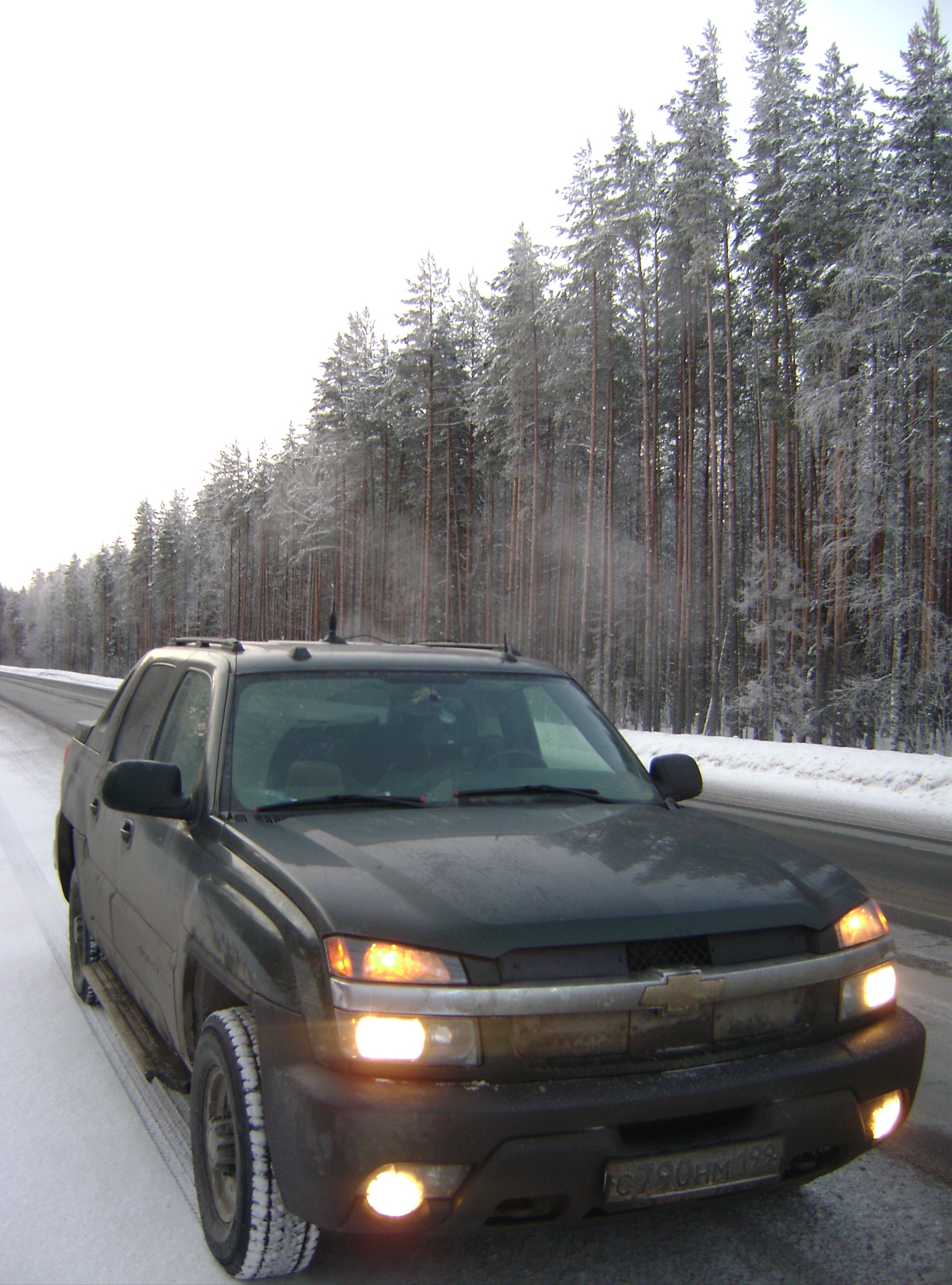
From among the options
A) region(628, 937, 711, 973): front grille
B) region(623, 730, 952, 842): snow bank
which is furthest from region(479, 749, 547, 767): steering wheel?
region(623, 730, 952, 842): snow bank

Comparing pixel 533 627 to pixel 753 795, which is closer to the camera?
pixel 753 795

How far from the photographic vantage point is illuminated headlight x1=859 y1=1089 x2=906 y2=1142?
259 centimetres

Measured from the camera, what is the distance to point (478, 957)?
92.6 inches

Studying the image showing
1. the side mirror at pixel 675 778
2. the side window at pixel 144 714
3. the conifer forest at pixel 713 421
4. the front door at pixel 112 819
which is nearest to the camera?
the side mirror at pixel 675 778

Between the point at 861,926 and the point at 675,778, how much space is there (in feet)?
4.38

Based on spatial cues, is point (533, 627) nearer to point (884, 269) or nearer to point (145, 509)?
point (884, 269)

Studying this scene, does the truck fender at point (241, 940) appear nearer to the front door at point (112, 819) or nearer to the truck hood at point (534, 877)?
the truck hood at point (534, 877)

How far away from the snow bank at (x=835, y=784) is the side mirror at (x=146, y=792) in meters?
8.90

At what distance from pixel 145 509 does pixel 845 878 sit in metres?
102

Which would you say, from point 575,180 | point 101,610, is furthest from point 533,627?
point 101,610

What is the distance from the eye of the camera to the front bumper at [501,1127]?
86.8 inches

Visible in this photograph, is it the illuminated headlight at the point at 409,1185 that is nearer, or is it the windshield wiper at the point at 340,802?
the illuminated headlight at the point at 409,1185

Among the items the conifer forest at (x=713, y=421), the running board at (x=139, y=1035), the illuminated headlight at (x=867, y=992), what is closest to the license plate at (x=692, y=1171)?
the illuminated headlight at (x=867, y=992)

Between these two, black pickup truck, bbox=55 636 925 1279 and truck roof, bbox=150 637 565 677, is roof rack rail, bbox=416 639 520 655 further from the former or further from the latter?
black pickup truck, bbox=55 636 925 1279
